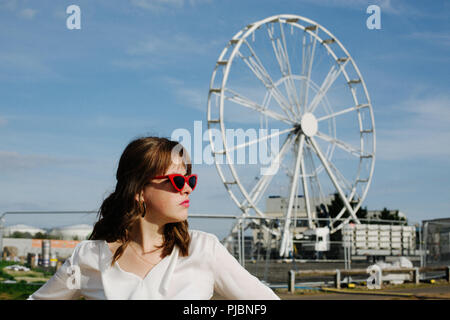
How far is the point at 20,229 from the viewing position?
11203 mm

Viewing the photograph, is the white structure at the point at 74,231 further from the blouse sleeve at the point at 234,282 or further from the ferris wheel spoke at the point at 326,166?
the ferris wheel spoke at the point at 326,166

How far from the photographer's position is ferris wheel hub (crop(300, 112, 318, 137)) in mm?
28906

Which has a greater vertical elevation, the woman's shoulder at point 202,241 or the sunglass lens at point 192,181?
the sunglass lens at point 192,181

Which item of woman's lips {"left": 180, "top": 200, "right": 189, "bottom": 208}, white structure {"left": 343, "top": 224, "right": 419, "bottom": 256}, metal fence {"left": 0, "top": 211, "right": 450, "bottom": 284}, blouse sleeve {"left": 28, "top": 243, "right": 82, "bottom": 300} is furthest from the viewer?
white structure {"left": 343, "top": 224, "right": 419, "bottom": 256}

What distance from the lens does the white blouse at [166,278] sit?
1.83 meters

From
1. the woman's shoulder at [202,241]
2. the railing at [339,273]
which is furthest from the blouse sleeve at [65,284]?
the railing at [339,273]

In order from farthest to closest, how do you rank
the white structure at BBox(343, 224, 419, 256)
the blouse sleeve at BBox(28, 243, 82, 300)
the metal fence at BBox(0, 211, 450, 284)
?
the white structure at BBox(343, 224, 419, 256), the metal fence at BBox(0, 211, 450, 284), the blouse sleeve at BBox(28, 243, 82, 300)

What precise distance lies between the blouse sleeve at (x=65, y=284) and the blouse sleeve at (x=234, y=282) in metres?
0.45

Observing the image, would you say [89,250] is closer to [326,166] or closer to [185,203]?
[185,203]

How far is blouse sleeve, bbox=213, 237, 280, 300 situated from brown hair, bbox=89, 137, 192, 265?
0.48 feet

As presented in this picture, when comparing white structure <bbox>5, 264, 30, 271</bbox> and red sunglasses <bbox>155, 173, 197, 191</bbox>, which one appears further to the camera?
white structure <bbox>5, 264, 30, 271</bbox>

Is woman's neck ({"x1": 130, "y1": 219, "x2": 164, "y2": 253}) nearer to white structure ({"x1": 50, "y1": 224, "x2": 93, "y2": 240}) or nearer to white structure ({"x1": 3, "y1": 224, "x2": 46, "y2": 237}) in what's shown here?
white structure ({"x1": 50, "y1": 224, "x2": 93, "y2": 240})

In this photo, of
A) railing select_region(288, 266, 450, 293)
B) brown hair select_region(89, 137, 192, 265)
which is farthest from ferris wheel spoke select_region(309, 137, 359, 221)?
brown hair select_region(89, 137, 192, 265)
